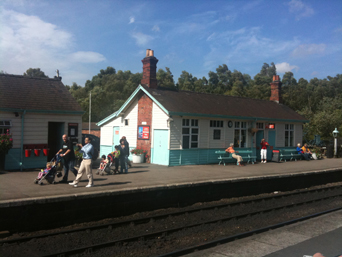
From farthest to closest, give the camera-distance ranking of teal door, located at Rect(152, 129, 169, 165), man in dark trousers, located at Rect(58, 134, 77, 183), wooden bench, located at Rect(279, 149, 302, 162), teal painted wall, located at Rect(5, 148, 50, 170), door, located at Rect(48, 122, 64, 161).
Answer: wooden bench, located at Rect(279, 149, 302, 162)
teal door, located at Rect(152, 129, 169, 165)
door, located at Rect(48, 122, 64, 161)
teal painted wall, located at Rect(5, 148, 50, 170)
man in dark trousers, located at Rect(58, 134, 77, 183)

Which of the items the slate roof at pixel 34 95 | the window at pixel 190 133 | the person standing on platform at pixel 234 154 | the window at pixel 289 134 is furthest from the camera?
the window at pixel 289 134

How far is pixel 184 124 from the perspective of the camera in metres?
17.0

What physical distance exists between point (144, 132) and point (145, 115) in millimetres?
952

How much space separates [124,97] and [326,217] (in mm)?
52220

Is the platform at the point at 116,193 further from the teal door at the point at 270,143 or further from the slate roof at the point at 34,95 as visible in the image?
the teal door at the point at 270,143

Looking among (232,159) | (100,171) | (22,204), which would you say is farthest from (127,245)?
(232,159)

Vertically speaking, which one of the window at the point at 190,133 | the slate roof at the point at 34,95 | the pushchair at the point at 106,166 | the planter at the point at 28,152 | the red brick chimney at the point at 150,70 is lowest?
the pushchair at the point at 106,166

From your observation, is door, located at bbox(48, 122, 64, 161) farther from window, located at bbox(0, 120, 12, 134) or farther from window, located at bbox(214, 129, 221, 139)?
window, located at bbox(214, 129, 221, 139)

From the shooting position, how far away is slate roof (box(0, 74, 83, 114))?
46.8ft

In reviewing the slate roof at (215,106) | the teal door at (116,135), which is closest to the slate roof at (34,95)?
the slate roof at (215,106)

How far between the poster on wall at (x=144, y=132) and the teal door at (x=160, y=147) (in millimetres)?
509

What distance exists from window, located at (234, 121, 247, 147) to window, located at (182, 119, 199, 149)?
10.7 ft

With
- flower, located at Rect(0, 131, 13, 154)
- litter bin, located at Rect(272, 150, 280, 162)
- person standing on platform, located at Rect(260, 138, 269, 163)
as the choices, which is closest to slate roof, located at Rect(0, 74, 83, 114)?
flower, located at Rect(0, 131, 13, 154)

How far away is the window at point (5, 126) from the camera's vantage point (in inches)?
535
